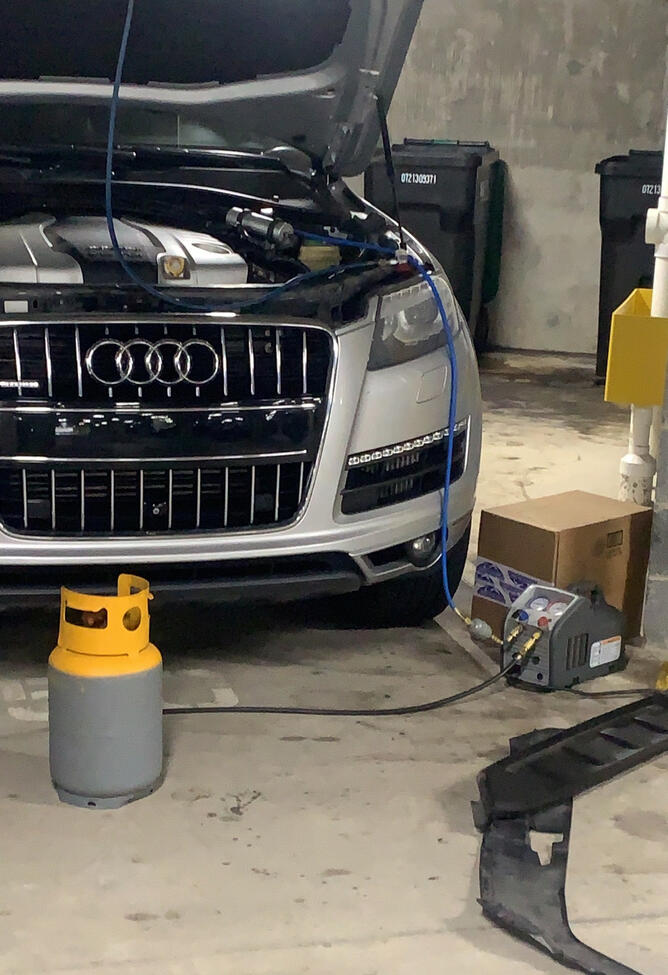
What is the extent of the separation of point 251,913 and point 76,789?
0.47m

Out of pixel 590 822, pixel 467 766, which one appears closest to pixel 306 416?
pixel 467 766

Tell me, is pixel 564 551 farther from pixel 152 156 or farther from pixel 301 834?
pixel 152 156

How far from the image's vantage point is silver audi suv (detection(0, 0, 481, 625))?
2449 mm

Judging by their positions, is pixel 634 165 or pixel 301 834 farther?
pixel 634 165

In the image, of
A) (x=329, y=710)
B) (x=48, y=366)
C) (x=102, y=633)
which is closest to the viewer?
(x=102, y=633)

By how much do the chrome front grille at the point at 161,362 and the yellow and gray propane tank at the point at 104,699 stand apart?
476 millimetres

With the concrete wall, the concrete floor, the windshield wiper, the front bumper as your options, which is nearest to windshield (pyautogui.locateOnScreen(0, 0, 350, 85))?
the windshield wiper

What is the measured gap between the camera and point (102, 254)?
2695 mm

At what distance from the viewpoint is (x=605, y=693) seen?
276 cm

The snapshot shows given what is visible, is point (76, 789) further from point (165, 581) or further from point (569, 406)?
point (569, 406)

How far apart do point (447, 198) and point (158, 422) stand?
4.41 metres

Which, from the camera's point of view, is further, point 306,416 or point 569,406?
point 569,406

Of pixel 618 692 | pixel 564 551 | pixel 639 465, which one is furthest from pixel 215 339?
pixel 639 465

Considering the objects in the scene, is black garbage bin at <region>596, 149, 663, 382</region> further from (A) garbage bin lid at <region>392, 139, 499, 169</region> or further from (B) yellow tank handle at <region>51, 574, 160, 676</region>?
(B) yellow tank handle at <region>51, 574, 160, 676</region>
